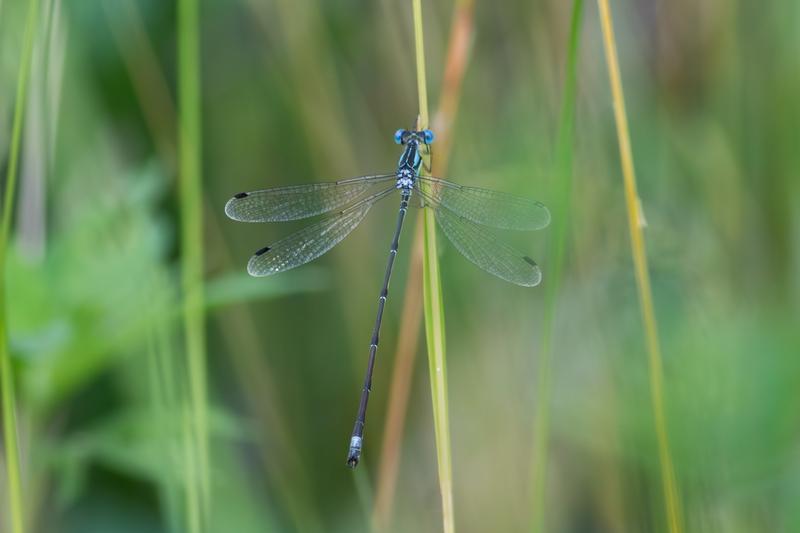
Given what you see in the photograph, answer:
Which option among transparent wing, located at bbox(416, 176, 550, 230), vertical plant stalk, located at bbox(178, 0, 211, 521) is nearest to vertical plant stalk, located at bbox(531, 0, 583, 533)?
transparent wing, located at bbox(416, 176, 550, 230)

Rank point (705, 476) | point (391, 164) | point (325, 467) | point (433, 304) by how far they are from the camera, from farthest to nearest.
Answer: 1. point (391, 164)
2. point (325, 467)
3. point (705, 476)
4. point (433, 304)

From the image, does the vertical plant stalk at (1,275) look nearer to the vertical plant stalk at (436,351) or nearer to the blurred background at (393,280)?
the blurred background at (393,280)

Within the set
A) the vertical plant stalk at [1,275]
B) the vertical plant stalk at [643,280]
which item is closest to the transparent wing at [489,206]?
the vertical plant stalk at [643,280]

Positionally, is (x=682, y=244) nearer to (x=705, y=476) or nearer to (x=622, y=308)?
(x=622, y=308)

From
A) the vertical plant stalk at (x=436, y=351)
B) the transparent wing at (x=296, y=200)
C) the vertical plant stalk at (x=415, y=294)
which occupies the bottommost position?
the vertical plant stalk at (x=436, y=351)

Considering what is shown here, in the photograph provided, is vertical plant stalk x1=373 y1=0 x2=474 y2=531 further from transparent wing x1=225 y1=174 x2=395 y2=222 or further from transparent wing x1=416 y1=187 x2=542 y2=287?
transparent wing x1=225 y1=174 x2=395 y2=222

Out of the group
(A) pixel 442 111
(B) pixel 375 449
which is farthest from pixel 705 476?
(B) pixel 375 449

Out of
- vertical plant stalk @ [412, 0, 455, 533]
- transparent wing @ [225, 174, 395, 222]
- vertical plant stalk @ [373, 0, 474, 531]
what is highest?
Answer: transparent wing @ [225, 174, 395, 222]
